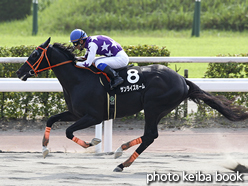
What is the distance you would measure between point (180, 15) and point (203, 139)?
11.0m

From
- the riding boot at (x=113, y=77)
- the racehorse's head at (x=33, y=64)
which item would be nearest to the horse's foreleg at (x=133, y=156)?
the riding boot at (x=113, y=77)

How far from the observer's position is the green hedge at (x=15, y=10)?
16.8 m

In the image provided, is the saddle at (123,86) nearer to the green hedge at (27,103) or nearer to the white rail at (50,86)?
the white rail at (50,86)

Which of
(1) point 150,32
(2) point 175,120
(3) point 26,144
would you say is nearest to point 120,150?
(3) point 26,144

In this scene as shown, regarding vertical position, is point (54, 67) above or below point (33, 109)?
above

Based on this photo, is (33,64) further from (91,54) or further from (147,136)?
(147,136)

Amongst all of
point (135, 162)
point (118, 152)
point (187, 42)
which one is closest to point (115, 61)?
point (118, 152)

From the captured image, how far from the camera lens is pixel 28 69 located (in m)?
4.67

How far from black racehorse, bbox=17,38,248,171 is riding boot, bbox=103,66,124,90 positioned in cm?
13

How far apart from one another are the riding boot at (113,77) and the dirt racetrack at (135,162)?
0.90 meters

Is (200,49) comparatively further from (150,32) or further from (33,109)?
(33,109)

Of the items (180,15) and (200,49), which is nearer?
(200,49)

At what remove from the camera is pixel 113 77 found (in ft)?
15.2

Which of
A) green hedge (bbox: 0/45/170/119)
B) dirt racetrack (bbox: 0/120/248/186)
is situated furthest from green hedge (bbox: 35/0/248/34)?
dirt racetrack (bbox: 0/120/248/186)
